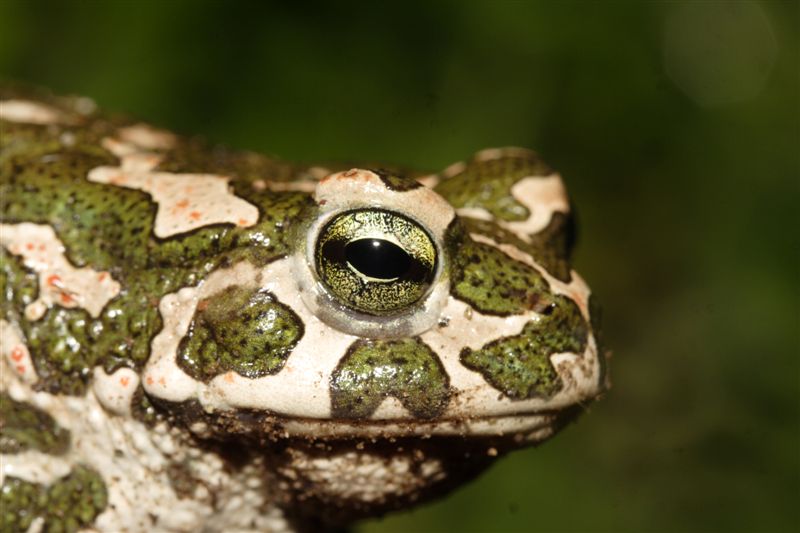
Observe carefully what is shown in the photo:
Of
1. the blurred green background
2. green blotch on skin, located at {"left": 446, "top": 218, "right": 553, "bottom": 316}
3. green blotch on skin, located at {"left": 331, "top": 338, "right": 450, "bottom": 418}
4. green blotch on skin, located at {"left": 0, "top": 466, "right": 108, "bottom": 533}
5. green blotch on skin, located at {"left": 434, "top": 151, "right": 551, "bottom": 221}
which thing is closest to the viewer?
green blotch on skin, located at {"left": 331, "top": 338, "right": 450, "bottom": 418}

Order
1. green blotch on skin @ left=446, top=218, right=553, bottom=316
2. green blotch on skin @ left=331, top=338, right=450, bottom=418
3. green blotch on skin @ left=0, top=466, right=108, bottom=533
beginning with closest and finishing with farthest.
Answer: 1. green blotch on skin @ left=331, top=338, right=450, bottom=418
2. green blotch on skin @ left=446, top=218, right=553, bottom=316
3. green blotch on skin @ left=0, top=466, right=108, bottom=533

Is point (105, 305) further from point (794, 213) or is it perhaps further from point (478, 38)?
point (794, 213)

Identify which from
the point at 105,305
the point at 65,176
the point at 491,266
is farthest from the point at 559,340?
the point at 65,176

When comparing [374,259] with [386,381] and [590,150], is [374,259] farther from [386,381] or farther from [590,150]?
[590,150]

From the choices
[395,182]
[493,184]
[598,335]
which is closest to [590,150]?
[493,184]

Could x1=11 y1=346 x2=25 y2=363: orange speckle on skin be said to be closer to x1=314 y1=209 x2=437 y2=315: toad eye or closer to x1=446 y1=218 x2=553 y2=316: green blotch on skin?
x1=314 y1=209 x2=437 y2=315: toad eye

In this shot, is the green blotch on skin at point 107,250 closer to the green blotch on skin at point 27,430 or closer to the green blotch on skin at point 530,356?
the green blotch on skin at point 27,430

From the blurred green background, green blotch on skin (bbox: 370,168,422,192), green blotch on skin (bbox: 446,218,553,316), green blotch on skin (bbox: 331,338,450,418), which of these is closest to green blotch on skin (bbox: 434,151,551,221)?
green blotch on skin (bbox: 446,218,553,316)
